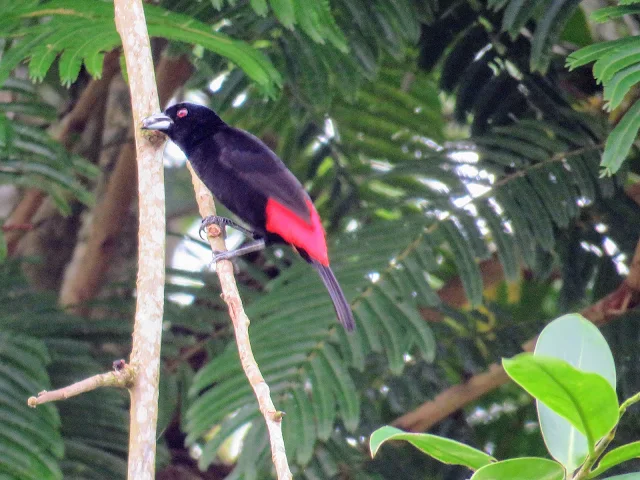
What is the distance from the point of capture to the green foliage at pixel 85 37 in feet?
8.89

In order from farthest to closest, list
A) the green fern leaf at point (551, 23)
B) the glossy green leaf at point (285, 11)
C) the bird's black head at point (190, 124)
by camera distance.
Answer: the bird's black head at point (190, 124) → the green fern leaf at point (551, 23) → the glossy green leaf at point (285, 11)

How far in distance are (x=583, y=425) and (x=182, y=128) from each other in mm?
2488

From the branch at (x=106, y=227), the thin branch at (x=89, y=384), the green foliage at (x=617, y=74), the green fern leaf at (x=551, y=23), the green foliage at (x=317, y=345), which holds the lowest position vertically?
the green foliage at (x=317, y=345)

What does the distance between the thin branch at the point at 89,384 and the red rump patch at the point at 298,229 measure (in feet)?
4.84

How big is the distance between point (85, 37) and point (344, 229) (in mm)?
1476

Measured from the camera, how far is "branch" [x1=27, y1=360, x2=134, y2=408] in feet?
5.04

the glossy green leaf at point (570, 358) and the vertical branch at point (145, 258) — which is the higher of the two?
the vertical branch at point (145, 258)

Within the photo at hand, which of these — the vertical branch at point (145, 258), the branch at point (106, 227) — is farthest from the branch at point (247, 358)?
the branch at point (106, 227)

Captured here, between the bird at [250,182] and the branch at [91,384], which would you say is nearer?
the branch at [91,384]

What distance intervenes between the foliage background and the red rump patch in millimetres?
143

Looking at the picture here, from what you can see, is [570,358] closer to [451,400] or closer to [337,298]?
[337,298]

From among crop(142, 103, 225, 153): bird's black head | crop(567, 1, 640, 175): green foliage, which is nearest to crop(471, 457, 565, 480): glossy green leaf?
crop(567, 1, 640, 175): green foliage

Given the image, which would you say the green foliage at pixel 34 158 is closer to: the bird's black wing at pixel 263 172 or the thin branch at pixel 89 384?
the bird's black wing at pixel 263 172

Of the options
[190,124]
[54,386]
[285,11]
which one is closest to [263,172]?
[190,124]
